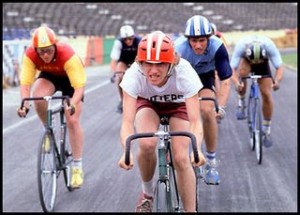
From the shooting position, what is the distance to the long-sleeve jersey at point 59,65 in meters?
6.84

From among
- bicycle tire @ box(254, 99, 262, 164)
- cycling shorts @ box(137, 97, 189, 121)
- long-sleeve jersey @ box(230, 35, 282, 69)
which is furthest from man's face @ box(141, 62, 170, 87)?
long-sleeve jersey @ box(230, 35, 282, 69)

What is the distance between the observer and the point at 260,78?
9.51m

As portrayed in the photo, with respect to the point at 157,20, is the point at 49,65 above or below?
above

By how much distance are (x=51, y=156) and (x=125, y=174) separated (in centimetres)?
147

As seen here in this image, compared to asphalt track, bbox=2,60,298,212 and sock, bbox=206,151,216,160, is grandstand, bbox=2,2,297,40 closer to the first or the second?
asphalt track, bbox=2,60,298,212

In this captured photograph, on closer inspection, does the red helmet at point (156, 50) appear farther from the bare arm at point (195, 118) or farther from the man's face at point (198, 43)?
the man's face at point (198, 43)

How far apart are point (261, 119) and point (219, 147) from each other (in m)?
1.00

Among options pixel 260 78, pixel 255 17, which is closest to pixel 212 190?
pixel 260 78

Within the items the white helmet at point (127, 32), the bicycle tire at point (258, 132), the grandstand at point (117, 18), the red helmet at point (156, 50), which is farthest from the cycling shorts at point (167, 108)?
the grandstand at point (117, 18)

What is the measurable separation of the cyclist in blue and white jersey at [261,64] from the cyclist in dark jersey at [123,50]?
222 centimetres

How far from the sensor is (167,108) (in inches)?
216

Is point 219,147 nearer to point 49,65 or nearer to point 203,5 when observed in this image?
point 49,65

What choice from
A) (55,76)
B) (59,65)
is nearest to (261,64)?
(55,76)

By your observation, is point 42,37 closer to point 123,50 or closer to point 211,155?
point 211,155
